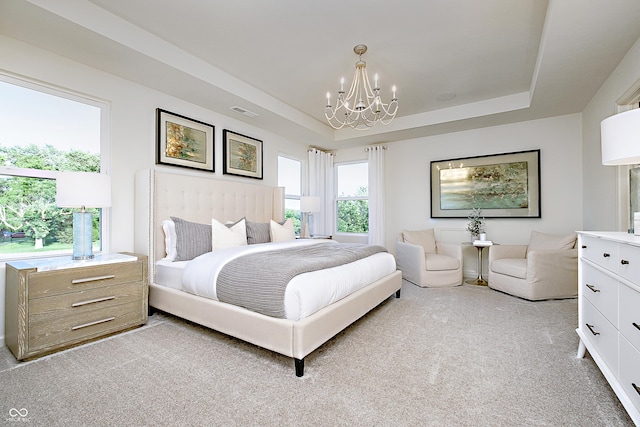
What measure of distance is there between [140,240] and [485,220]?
477 centimetres

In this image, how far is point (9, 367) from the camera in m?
1.95

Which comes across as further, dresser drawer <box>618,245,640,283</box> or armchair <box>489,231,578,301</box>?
armchair <box>489,231,578,301</box>

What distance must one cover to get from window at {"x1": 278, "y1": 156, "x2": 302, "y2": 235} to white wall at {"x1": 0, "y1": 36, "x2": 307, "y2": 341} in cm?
188

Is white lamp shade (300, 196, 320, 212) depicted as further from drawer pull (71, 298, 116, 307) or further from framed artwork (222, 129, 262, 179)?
drawer pull (71, 298, 116, 307)

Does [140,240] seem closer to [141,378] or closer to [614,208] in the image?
[141,378]

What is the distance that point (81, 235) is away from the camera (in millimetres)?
2482

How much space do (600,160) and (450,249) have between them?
78.6 inches

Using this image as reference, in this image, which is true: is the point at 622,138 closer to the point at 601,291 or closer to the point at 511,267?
the point at 601,291

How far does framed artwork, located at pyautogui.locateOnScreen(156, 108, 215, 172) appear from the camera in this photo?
3.37 m

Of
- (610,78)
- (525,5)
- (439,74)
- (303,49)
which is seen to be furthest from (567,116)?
(303,49)

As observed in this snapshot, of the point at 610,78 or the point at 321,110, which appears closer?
the point at 610,78

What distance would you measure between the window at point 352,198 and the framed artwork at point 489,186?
1.32 m

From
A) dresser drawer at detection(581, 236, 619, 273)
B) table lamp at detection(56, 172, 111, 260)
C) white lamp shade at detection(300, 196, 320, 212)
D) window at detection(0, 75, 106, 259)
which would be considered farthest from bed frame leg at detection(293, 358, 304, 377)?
white lamp shade at detection(300, 196, 320, 212)

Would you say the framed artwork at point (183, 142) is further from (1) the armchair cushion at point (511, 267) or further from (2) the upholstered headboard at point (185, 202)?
(1) the armchair cushion at point (511, 267)
